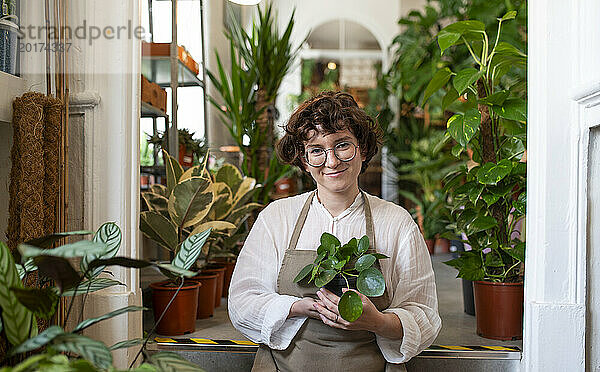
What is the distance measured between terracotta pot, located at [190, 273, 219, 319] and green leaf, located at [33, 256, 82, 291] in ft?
5.27

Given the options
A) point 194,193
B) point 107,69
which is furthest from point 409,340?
point 107,69

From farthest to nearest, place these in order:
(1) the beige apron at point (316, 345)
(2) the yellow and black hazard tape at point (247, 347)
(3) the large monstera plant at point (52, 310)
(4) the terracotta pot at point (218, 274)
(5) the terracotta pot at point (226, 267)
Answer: (5) the terracotta pot at point (226, 267) < (4) the terracotta pot at point (218, 274) < (2) the yellow and black hazard tape at point (247, 347) < (1) the beige apron at point (316, 345) < (3) the large monstera plant at point (52, 310)

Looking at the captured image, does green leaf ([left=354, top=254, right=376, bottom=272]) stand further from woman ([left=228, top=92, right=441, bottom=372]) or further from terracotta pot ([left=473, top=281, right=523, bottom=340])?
terracotta pot ([left=473, top=281, right=523, bottom=340])

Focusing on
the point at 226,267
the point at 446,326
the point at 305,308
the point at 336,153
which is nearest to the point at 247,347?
the point at 305,308

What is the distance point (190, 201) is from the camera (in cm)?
238

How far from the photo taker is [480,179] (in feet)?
7.41

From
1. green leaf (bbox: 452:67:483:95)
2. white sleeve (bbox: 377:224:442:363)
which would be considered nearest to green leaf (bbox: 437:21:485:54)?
green leaf (bbox: 452:67:483:95)

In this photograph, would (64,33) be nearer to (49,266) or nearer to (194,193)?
(194,193)

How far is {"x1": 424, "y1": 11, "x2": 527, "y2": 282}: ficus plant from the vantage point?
2.28 m

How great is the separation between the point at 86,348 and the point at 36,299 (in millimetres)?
130

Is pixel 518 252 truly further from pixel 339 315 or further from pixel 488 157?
pixel 339 315

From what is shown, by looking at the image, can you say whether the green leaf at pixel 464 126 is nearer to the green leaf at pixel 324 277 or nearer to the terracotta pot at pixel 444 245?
the green leaf at pixel 324 277

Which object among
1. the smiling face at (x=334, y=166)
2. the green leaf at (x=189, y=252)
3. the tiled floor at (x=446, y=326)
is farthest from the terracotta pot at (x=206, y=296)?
the green leaf at (x=189, y=252)

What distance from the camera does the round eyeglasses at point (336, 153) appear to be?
6.10 feet
